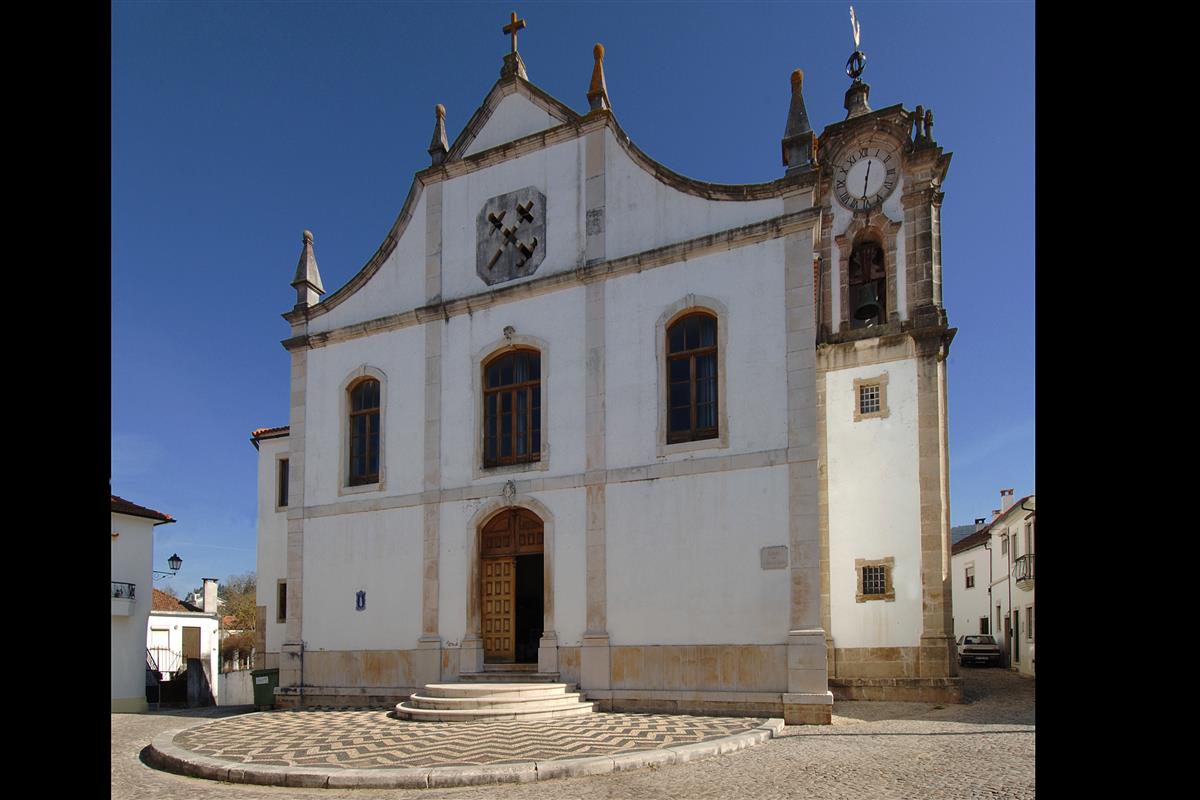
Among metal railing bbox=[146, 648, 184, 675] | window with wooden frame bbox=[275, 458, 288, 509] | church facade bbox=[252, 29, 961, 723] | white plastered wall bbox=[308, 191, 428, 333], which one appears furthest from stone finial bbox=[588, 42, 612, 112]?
metal railing bbox=[146, 648, 184, 675]

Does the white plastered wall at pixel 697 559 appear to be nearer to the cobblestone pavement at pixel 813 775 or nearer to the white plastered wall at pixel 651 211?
the cobblestone pavement at pixel 813 775

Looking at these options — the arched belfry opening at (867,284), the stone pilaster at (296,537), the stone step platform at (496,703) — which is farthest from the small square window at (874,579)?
the stone pilaster at (296,537)

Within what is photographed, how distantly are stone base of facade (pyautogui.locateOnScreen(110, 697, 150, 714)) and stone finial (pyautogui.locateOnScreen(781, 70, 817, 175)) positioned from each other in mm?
20084

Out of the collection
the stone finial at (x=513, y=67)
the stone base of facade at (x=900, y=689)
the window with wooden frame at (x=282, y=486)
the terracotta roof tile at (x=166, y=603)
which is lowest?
the terracotta roof tile at (x=166, y=603)

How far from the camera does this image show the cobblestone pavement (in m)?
8.04

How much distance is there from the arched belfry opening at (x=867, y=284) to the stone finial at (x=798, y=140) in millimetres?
4922

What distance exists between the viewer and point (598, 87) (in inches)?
661

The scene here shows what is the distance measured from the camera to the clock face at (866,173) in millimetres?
19047

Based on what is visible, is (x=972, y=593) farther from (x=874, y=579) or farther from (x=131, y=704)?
(x=131, y=704)

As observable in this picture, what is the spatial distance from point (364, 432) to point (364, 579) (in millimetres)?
2921

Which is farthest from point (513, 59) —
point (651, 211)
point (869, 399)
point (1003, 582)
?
point (1003, 582)
